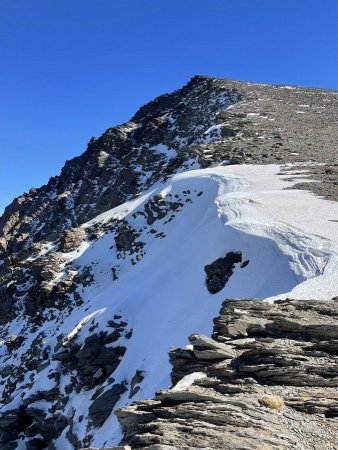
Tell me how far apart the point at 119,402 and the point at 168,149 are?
52.0 meters

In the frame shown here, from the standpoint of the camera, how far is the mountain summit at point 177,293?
977cm

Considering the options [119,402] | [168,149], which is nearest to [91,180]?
[168,149]

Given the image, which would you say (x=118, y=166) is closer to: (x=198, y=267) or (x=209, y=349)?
(x=198, y=267)

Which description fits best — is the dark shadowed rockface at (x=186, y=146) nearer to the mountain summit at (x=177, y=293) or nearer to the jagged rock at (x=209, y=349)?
the mountain summit at (x=177, y=293)

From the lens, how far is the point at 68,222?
68188 millimetres

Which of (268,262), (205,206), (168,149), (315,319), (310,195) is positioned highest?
(168,149)

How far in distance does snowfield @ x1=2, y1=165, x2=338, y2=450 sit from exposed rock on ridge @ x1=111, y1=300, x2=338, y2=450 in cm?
111

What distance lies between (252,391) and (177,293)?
44.1 ft

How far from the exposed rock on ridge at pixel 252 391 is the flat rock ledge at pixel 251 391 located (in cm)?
2

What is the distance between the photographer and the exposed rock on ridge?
657 cm

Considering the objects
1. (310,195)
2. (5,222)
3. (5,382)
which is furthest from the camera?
(5,222)

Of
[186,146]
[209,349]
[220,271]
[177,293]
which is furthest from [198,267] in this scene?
[186,146]

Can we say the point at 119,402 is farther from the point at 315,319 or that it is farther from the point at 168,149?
the point at 168,149

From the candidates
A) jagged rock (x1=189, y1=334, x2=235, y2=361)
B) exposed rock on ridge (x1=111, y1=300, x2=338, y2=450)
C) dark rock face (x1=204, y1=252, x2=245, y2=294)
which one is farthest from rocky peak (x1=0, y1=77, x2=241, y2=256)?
jagged rock (x1=189, y1=334, x2=235, y2=361)
